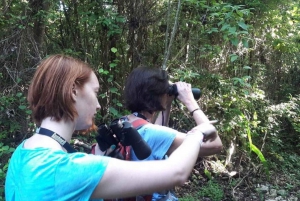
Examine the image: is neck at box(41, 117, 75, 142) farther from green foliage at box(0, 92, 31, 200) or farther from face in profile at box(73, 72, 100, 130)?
green foliage at box(0, 92, 31, 200)

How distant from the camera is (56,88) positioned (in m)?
1.24

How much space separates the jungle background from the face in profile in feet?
7.23

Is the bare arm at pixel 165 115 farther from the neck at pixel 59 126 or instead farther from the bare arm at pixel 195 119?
the neck at pixel 59 126

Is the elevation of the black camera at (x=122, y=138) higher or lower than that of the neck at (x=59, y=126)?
lower

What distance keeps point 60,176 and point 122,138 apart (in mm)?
491

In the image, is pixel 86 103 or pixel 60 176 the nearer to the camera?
pixel 60 176

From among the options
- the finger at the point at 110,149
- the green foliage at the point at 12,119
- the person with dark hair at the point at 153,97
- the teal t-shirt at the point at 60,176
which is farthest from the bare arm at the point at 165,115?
the green foliage at the point at 12,119

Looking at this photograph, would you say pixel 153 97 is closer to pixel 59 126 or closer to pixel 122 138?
pixel 122 138

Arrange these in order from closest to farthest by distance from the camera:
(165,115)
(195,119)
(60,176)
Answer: (60,176) → (195,119) → (165,115)

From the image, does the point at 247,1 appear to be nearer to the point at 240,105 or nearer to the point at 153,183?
the point at 240,105

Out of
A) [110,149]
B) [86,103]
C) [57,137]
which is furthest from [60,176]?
[110,149]

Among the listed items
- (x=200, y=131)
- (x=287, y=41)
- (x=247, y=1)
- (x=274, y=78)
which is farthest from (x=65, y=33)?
(x=274, y=78)

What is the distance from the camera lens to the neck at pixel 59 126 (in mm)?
1245

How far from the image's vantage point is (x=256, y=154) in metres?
7.29
